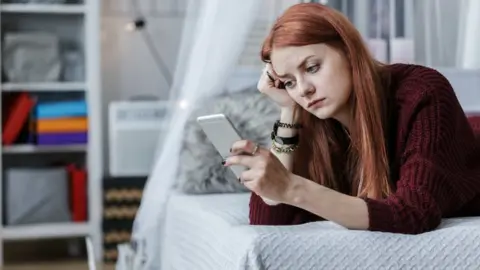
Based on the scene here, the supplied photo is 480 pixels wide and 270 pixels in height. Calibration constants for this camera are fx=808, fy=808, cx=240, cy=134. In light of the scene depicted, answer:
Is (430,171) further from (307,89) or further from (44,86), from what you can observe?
(44,86)

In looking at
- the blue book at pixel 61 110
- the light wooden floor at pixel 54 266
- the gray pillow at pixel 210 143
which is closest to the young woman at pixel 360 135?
the gray pillow at pixel 210 143

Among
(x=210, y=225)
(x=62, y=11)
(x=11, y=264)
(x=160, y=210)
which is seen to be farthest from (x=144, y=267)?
(x=62, y=11)

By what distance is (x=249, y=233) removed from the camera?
132 centimetres

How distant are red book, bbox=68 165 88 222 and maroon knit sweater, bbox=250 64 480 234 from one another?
1.94 m

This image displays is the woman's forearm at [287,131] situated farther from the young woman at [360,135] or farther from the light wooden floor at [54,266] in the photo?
the light wooden floor at [54,266]

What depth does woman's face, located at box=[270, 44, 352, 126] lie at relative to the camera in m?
1.45

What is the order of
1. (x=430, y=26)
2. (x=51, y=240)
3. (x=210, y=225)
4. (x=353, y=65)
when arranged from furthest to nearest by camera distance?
1. (x=51, y=240)
2. (x=430, y=26)
3. (x=210, y=225)
4. (x=353, y=65)

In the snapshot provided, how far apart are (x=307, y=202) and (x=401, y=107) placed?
0.33 meters

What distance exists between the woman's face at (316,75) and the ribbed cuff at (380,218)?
221 mm

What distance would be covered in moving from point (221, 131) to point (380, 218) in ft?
0.99

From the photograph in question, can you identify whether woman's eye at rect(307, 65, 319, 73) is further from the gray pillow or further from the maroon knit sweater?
the gray pillow

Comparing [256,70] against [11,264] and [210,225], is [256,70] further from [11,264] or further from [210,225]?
[11,264]

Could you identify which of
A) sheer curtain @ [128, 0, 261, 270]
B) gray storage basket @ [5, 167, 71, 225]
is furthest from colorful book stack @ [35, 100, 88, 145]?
sheer curtain @ [128, 0, 261, 270]

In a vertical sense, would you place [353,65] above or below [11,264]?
above
